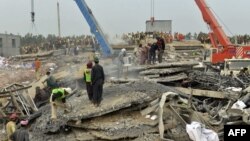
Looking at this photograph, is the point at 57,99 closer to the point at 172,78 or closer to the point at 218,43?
the point at 172,78

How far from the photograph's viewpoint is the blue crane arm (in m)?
24.4

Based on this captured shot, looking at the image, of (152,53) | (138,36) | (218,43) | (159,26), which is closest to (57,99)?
(152,53)

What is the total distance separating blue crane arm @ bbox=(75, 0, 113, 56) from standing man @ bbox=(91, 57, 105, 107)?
38.7 feet

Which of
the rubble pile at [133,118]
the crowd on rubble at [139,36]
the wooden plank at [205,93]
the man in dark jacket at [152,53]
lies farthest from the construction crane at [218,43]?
the rubble pile at [133,118]

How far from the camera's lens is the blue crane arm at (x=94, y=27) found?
2442cm

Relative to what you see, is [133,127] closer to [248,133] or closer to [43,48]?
[248,133]

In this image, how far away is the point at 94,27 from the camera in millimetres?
25281

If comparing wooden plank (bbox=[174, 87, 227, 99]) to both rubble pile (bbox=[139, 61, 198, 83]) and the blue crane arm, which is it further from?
the blue crane arm

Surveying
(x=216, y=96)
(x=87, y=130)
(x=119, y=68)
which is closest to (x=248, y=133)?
(x=87, y=130)

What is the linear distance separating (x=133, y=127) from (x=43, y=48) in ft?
106

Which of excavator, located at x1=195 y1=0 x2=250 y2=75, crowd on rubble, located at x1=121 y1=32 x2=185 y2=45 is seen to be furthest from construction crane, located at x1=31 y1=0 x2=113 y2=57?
crowd on rubble, located at x1=121 y1=32 x2=185 y2=45

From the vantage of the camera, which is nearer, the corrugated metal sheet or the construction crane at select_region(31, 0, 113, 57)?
the construction crane at select_region(31, 0, 113, 57)

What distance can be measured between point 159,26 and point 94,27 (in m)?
16.9

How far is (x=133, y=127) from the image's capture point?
11461mm
